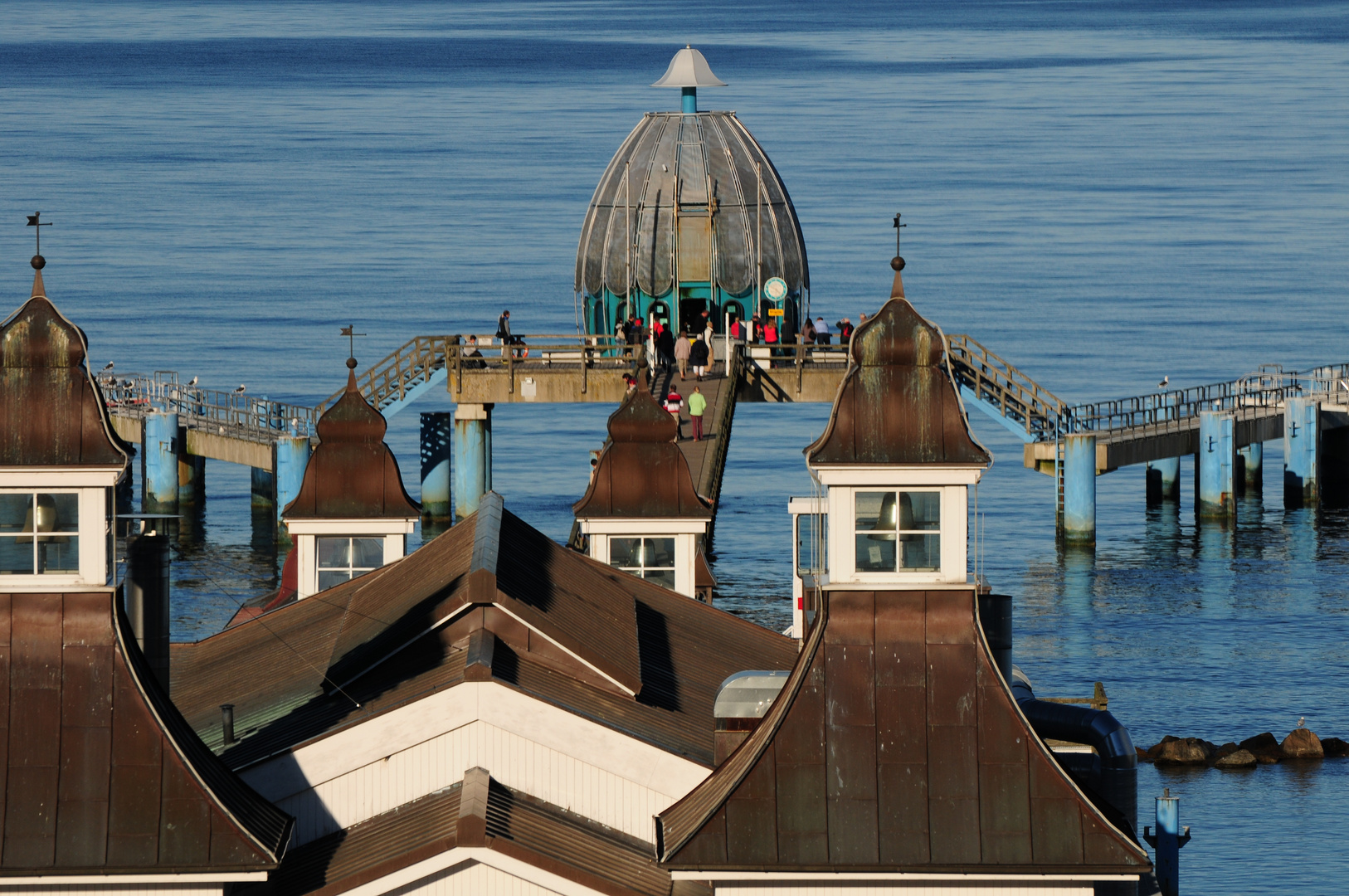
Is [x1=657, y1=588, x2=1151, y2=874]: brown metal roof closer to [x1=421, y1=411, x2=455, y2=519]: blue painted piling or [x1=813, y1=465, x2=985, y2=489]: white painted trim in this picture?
[x1=813, y1=465, x2=985, y2=489]: white painted trim

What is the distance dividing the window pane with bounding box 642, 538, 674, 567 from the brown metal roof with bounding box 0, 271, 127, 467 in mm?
15787

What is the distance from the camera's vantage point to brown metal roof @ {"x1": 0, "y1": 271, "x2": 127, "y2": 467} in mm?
22688

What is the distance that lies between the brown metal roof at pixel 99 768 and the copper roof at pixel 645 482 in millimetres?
15099

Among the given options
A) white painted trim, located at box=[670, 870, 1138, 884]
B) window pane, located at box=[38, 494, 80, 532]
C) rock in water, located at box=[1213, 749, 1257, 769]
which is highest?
window pane, located at box=[38, 494, 80, 532]

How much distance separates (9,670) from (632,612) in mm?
8737

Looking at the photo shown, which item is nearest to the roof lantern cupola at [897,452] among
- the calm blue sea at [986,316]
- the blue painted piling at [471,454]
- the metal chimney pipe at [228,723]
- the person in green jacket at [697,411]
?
the metal chimney pipe at [228,723]

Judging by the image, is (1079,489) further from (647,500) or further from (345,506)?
(345,506)

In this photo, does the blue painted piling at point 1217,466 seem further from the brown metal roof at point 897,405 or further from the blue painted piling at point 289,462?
the brown metal roof at point 897,405

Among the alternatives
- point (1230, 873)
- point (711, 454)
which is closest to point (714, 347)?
point (711, 454)

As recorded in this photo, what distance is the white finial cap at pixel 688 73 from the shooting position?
8056 cm

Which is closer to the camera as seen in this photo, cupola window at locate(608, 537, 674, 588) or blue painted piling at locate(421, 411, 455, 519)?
cupola window at locate(608, 537, 674, 588)

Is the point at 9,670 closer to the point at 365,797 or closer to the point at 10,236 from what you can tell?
the point at 365,797

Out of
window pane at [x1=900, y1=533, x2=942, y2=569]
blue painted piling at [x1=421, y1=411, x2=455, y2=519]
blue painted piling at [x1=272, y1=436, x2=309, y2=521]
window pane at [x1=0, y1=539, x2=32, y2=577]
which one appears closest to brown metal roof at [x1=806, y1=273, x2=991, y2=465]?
window pane at [x1=900, y1=533, x2=942, y2=569]

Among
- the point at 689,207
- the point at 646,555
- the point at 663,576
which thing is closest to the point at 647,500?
the point at 646,555
